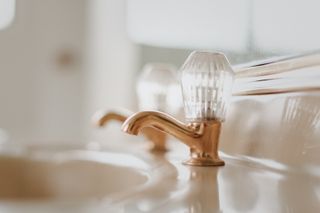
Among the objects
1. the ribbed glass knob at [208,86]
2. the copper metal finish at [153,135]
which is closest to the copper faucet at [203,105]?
the ribbed glass knob at [208,86]

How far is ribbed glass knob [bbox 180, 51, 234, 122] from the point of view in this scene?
735 mm

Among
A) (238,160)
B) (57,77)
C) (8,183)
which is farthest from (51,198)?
(57,77)

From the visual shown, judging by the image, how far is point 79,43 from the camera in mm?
2107

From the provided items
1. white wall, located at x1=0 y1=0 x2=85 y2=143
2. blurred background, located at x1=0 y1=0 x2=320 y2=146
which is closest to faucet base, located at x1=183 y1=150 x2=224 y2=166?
blurred background, located at x1=0 y1=0 x2=320 y2=146

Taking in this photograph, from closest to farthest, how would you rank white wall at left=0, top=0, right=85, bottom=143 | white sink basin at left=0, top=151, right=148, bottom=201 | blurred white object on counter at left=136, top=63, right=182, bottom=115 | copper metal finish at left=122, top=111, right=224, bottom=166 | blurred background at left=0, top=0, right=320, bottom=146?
copper metal finish at left=122, top=111, right=224, bottom=166, white sink basin at left=0, top=151, right=148, bottom=201, blurred white object on counter at left=136, top=63, right=182, bottom=115, blurred background at left=0, top=0, right=320, bottom=146, white wall at left=0, top=0, right=85, bottom=143

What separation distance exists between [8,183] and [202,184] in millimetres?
570

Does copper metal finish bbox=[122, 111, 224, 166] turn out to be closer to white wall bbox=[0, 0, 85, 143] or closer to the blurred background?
the blurred background

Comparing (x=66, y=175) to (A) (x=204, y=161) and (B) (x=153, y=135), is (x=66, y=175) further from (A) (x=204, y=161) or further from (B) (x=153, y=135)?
(A) (x=204, y=161)

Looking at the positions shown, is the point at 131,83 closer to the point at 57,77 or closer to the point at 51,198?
the point at 57,77

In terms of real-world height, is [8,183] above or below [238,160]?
below

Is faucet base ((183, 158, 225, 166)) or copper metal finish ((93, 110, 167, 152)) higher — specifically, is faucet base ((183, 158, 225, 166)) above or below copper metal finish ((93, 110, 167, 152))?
above

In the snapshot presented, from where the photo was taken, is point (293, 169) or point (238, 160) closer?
point (293, 169)

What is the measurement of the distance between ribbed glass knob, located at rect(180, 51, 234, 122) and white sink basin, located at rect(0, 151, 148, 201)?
0.13 metres

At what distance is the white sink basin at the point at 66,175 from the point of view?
2.80 feet
